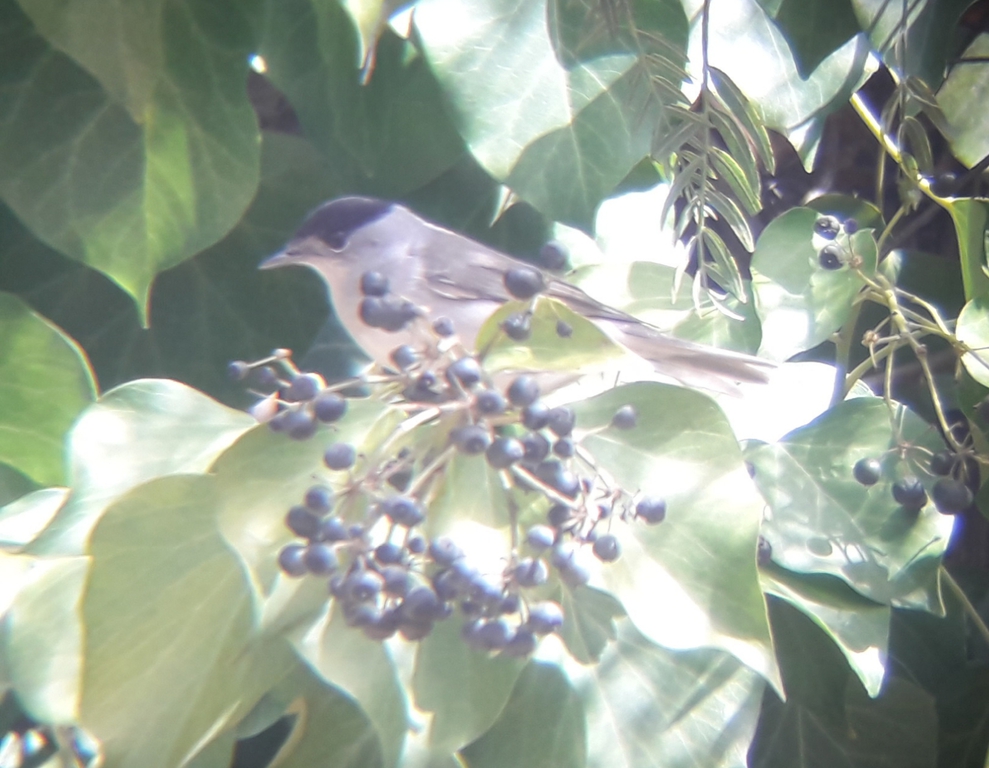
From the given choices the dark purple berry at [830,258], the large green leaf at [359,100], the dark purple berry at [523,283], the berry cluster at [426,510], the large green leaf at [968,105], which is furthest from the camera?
the large green leaf at [968,105]

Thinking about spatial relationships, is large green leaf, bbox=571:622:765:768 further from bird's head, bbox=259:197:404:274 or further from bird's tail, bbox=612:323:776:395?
bird's head, bbox=259:197:404:274

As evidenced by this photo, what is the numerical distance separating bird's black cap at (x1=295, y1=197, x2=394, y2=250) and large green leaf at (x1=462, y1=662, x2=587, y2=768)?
466 millimetres

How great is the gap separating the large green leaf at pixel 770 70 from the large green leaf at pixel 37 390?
0.68m

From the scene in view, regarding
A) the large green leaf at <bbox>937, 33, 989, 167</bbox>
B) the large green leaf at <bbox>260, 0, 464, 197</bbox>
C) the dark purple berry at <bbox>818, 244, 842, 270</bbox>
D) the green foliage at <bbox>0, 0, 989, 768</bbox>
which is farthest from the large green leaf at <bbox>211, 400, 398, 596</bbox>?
the large green leaf at <bbox>937, 33, 989, 167</bbox>

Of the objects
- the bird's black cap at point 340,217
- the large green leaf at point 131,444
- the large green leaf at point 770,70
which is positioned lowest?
the large green leaf at point 131,444

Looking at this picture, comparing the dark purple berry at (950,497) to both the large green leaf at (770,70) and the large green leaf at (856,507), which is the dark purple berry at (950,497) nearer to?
the large green leaf at (856,507)

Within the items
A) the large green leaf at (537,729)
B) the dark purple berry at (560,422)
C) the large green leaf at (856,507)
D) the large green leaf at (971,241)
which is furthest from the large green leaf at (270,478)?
the large green leaf at (971,241)

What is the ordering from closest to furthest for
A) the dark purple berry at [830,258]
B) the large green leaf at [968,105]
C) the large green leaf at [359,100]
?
1. the large green leaf at [359,100]
2. the dark purple berry at [830,258]
3. the large green leaf at [968,105]

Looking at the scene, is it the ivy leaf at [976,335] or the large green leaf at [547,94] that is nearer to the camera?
the large green leaf at [547,94]

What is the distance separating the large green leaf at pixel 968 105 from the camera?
40.3 inches

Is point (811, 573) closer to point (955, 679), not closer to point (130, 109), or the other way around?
point (955, 679)

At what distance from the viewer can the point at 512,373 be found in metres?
0.62

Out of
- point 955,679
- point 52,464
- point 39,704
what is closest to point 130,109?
point 52,464

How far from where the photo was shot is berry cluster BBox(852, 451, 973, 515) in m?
0.76
